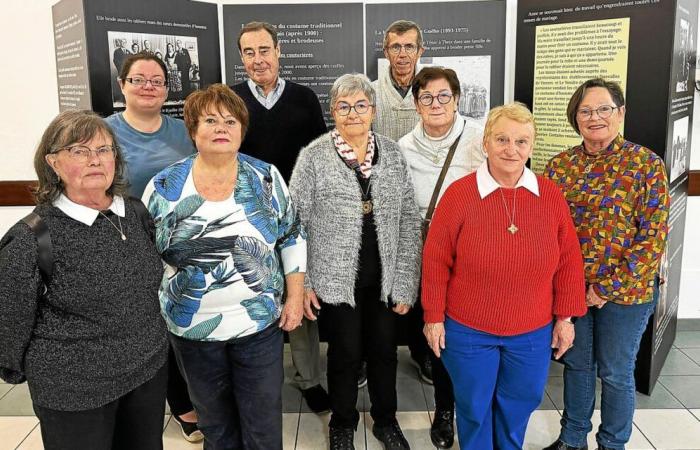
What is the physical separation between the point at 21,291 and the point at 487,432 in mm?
1697

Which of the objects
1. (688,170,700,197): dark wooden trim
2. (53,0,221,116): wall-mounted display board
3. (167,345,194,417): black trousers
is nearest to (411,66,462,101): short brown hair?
→ (53,0,221,116): wall-mounted display board

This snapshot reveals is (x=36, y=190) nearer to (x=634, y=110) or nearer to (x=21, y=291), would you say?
(x=21, y=291)

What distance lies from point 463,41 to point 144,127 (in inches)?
86.5

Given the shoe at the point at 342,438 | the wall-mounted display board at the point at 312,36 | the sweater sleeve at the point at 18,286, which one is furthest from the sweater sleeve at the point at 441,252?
the wall-mounted display board at the point at 312,36

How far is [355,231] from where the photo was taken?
2.17 metres

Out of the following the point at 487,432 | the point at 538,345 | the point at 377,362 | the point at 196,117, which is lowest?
the point at 487,432

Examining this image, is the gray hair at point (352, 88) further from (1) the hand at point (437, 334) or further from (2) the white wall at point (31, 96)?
(2) the white wall at point (31, 96)

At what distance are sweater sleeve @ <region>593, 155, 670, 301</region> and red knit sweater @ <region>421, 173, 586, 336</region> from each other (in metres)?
0.18

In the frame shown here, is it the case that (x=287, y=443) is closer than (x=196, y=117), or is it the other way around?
(x=196, y=117)

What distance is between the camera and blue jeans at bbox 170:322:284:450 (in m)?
1.93

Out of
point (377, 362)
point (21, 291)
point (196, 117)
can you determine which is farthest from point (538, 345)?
point (21, 291)

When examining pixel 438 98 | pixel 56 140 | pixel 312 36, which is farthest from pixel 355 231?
pixel 312 36

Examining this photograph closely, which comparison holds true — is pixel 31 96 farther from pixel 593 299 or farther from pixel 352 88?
pixel 593 299

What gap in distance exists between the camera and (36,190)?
1502mm
